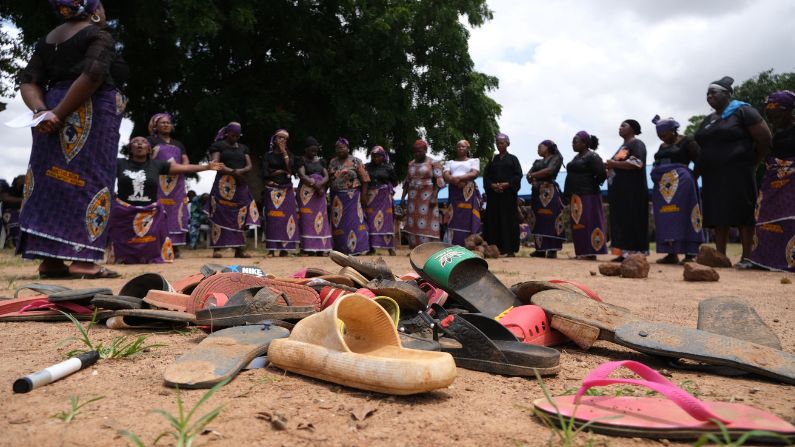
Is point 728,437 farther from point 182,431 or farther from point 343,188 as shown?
point 343,188

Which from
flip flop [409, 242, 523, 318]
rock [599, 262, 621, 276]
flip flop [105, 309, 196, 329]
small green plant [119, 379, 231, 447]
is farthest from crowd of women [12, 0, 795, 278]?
small green plant [119, 379, 231, 447]

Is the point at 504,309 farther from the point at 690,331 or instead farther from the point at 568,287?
the point at 690,331

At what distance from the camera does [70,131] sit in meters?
4.10

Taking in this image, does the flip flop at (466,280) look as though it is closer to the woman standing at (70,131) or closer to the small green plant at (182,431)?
the small green plant at (182,431)

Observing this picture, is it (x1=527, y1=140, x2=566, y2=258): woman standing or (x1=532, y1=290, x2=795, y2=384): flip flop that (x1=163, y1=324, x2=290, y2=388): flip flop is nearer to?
(x1=532, y1=290, x2=795, y2=384): flip flop

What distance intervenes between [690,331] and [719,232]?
5.43 meters

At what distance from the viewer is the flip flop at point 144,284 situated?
107 inches

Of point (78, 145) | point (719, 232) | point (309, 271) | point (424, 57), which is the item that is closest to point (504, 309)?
point (309, 271)

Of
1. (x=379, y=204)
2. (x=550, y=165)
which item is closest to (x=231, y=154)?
(x=379, y=204)

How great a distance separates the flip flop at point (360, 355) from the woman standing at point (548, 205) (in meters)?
7.49

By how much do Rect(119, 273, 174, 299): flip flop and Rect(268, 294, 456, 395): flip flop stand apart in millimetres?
1280

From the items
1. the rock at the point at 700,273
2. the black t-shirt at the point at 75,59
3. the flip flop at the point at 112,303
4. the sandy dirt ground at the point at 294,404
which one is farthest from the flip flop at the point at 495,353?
the rock at the point at 700,273

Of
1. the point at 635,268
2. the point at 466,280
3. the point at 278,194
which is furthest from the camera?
the point at 278,194

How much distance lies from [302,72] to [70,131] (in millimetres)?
9292
